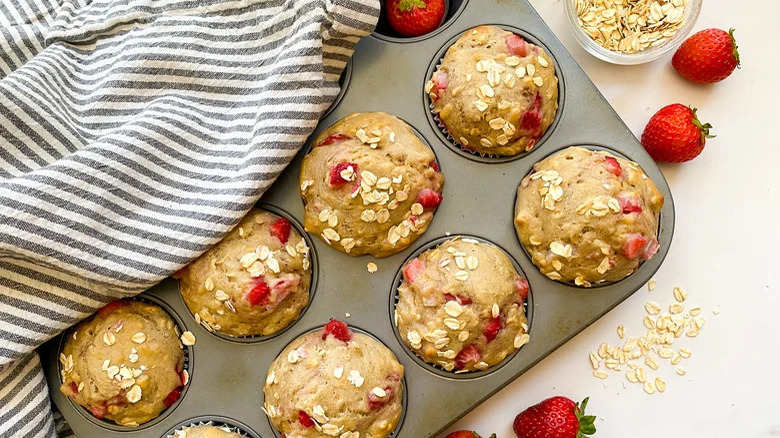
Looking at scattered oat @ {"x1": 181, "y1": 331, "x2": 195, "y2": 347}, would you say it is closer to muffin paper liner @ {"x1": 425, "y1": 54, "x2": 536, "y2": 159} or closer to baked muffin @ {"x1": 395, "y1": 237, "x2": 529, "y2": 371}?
baked muffin @ {"x1": 395, "y1": 237, "x2": 529, "y2": 371}

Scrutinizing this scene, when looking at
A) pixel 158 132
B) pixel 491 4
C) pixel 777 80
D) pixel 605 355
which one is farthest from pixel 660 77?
pixel 158 132

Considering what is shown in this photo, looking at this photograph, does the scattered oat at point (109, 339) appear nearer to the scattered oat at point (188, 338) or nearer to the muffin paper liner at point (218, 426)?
the scattered oat at point (188, 338)

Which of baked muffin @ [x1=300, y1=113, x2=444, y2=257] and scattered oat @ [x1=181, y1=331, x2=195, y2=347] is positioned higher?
baked muffin @ [x1=300, y1=113, x2=444, y2=257]

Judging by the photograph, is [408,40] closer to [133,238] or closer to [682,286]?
[133,238]

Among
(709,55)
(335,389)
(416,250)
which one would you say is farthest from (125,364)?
(709,55)

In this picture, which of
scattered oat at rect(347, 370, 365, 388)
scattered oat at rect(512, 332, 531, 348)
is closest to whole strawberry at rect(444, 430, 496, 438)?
scattered oat at rect(512, 332, 531, 348)

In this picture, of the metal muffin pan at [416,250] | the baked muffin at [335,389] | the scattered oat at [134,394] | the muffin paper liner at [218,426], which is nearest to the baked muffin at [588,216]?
the metal muffin pan at [416,250]
